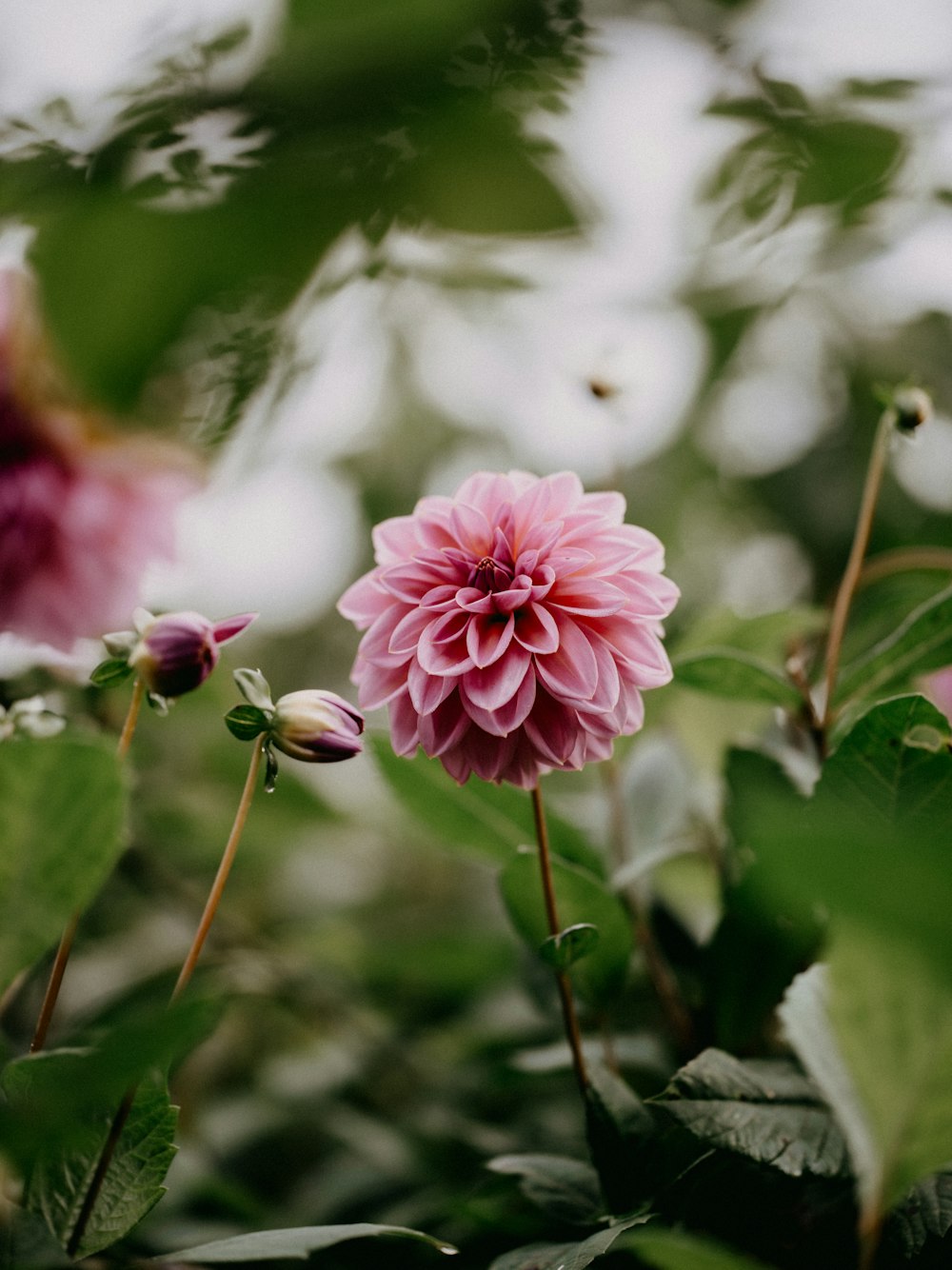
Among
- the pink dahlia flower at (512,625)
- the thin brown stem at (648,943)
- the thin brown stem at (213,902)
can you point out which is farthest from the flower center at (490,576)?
the thin brown stem at (648,943)

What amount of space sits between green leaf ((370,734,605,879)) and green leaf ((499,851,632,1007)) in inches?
1.5

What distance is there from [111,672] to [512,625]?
0.50 ft

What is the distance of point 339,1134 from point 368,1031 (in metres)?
0.11

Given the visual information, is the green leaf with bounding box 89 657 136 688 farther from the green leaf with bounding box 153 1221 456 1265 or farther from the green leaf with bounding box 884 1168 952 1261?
the green leaf with bounding box 884 1168 952 1261

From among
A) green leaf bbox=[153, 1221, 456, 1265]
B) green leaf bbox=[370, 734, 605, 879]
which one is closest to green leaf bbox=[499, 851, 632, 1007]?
green leaf bbox=[370, 734, 605, 879]

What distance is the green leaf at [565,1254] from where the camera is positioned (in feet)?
0.91

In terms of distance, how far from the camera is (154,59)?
183 millimetres

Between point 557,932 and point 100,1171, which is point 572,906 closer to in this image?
point 557,932

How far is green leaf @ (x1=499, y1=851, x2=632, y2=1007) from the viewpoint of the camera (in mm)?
390

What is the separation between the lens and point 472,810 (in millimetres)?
435

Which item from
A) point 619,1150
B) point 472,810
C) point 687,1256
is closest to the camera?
point 687,1256

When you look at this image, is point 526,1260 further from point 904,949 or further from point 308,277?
A: point 308,277

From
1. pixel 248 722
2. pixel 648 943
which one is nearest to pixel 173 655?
pixel 248 722

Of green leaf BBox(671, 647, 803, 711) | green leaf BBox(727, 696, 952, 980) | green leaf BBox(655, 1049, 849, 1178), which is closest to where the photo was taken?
green leaf BBox(727, 696, 952, 980)
